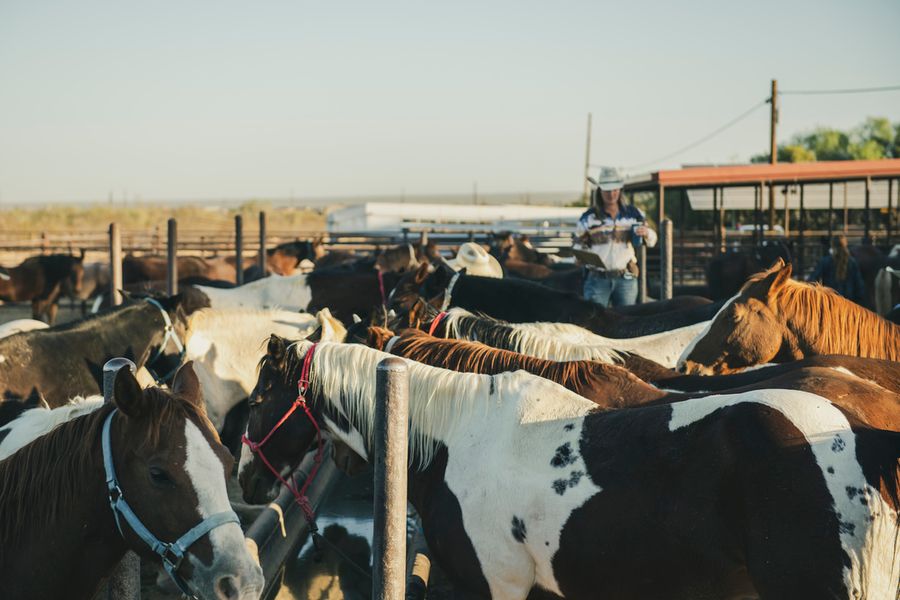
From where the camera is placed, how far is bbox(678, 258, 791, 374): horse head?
488 cm

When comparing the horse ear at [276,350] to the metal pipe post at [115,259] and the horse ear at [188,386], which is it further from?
the metal pipe post at [115,259]

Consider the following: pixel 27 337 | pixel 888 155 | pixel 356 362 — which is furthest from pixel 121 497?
pixel 888 155

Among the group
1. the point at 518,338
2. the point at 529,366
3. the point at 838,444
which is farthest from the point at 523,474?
the point at 518,338

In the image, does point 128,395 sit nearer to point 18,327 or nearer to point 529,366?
point 529,366

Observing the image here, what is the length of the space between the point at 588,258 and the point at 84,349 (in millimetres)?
4493

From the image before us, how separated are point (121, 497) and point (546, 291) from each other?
4.38 meters

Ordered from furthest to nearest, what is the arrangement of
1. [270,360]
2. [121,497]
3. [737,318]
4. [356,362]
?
[737,318]
[270,360]
[356,362]
[121,497]

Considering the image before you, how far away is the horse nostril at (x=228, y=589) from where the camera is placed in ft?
7.63

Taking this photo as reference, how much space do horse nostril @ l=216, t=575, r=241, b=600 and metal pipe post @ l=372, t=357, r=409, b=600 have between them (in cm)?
41

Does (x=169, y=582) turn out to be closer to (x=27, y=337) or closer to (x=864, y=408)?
(x=27, y=337)

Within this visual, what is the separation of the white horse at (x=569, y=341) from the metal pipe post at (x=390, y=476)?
2.28 meters

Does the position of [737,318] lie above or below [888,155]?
below

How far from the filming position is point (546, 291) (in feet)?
20.9

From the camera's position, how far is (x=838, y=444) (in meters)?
2.49
